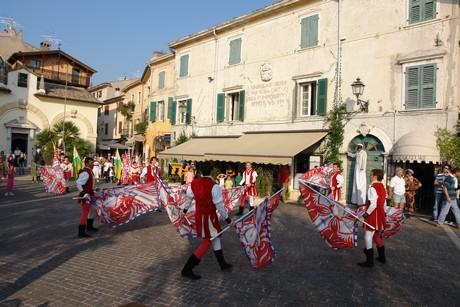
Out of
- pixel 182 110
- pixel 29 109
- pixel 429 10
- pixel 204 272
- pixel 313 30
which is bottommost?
pixel 204 272

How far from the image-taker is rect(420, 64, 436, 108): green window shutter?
12.7m

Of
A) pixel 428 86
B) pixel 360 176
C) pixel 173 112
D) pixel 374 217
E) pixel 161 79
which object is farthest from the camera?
pixel 161 79

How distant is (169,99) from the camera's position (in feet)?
83.7

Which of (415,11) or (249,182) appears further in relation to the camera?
(415,11)

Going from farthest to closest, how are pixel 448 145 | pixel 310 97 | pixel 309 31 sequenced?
pixel 310 97, pixel 309 31, pixel 448 145

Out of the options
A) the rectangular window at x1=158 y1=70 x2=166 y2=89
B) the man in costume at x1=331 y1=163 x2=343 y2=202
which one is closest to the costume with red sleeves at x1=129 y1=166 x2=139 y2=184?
the man in costume at x1=331 y1=163 x2=343 y2=202

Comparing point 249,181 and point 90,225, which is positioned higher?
point 249,181

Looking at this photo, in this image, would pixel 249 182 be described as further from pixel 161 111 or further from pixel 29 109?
pixel 29 109

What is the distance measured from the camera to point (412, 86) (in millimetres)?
13195

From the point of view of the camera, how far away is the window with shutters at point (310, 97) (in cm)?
1580

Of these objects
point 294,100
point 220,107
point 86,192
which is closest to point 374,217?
point 86,192

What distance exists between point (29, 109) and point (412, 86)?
32.1m

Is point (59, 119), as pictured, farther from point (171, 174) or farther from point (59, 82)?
point (171, 174)

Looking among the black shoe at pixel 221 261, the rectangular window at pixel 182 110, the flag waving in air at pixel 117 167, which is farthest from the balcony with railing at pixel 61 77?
the black shoe at pixel 221 261
